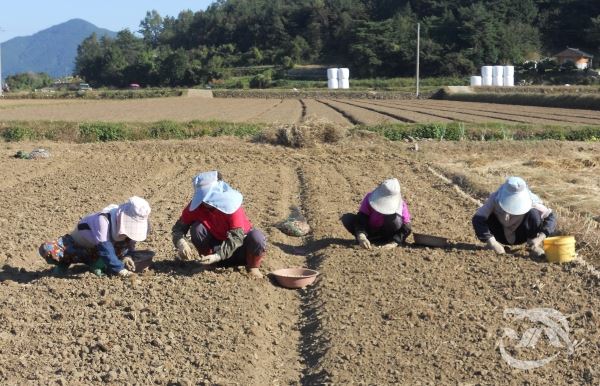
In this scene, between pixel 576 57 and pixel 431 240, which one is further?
pixel 576 57

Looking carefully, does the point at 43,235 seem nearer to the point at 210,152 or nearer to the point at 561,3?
the point at 210,152

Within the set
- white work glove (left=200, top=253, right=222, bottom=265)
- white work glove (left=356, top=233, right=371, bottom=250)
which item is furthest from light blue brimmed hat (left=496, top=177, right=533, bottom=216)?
→ white work glove (left=200, top=253, right=222, bottom=265)

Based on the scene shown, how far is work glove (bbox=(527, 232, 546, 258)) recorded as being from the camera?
22.6 ft

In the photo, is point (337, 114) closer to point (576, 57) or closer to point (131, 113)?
point (131, 113)

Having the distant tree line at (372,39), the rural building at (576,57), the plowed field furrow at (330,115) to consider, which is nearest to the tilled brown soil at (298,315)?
the plowed field furrow at (330,115)

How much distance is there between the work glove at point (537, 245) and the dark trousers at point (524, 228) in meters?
0.05

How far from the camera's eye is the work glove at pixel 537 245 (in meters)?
6.90

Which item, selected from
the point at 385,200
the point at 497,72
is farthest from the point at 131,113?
the point at 497,72

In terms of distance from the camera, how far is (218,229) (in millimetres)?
6355

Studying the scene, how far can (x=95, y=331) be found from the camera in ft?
16.5

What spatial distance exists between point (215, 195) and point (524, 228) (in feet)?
9.52

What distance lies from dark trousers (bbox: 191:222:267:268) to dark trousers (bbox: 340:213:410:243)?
4.56ft

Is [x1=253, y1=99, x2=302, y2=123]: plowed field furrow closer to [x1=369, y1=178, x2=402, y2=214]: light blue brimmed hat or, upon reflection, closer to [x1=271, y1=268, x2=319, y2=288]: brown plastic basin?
→ [x1=369, y1=178, x2=402, y2=214]: light blue brimmed hat

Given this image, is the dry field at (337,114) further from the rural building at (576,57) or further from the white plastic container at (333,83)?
the rural building at (576,57)
